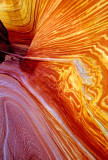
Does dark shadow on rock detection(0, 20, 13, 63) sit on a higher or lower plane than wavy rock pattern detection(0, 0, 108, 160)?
higher

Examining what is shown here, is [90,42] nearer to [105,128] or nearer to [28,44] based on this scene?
[105,128]

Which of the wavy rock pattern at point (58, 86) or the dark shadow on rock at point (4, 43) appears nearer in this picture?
the wavy rock pattern at point (58, 86)

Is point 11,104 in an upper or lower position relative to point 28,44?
lower

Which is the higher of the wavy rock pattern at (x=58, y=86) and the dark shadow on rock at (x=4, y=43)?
the dark shadow on rock at (x=4, y=43)

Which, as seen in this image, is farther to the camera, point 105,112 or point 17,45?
point 17,45

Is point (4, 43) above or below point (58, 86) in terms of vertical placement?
above

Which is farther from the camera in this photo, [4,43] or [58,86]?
[4,43]

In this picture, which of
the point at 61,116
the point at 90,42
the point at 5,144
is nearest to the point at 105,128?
the point at 61,116

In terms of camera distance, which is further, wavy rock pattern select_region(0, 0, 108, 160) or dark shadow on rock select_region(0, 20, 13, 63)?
dark shadow on rock select_region(0, 20, 13, 63)
